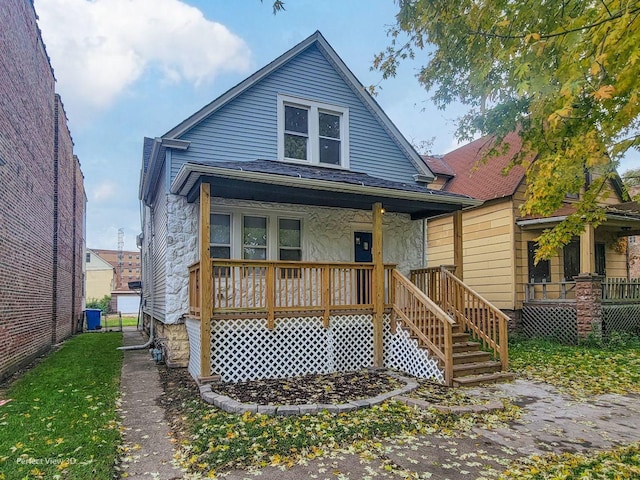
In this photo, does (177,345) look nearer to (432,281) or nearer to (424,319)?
(424,319)

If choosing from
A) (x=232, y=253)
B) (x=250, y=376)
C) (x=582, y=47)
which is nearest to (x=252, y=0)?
(x=582, y=47)

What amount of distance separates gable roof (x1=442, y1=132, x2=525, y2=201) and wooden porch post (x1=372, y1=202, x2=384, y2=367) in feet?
14.7

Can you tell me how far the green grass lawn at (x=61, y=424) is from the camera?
3.80 meters

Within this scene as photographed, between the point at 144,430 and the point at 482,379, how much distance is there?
5.22 meters

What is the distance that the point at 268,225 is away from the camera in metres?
9.25

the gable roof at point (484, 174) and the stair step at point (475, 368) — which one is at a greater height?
the gable roof at point (484, 174)

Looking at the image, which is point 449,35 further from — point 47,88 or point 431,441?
point 47,88

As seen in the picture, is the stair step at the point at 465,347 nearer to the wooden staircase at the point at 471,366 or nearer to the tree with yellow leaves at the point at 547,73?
the wooden staircase at the point at 471,366

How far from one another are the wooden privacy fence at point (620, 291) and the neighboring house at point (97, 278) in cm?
4291

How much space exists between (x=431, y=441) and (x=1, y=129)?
8212mm

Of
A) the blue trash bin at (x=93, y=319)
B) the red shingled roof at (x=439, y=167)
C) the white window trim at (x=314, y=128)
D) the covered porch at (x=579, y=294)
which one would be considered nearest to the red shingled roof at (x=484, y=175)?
→ the red shingled roof at (x=439, y=167)

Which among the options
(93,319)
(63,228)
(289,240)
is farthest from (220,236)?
(93,319)

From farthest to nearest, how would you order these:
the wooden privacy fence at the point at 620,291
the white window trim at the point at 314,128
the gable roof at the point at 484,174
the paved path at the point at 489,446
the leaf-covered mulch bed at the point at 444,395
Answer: the gable roof at the point at 484,174 < the wooden privacy fence at the point at 620,291 < the white window trim at the point at 314,128 < the leaf-covered mulch bed at the point at 444,395 < the paved path at the point at 489,446

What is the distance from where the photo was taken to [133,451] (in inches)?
169
